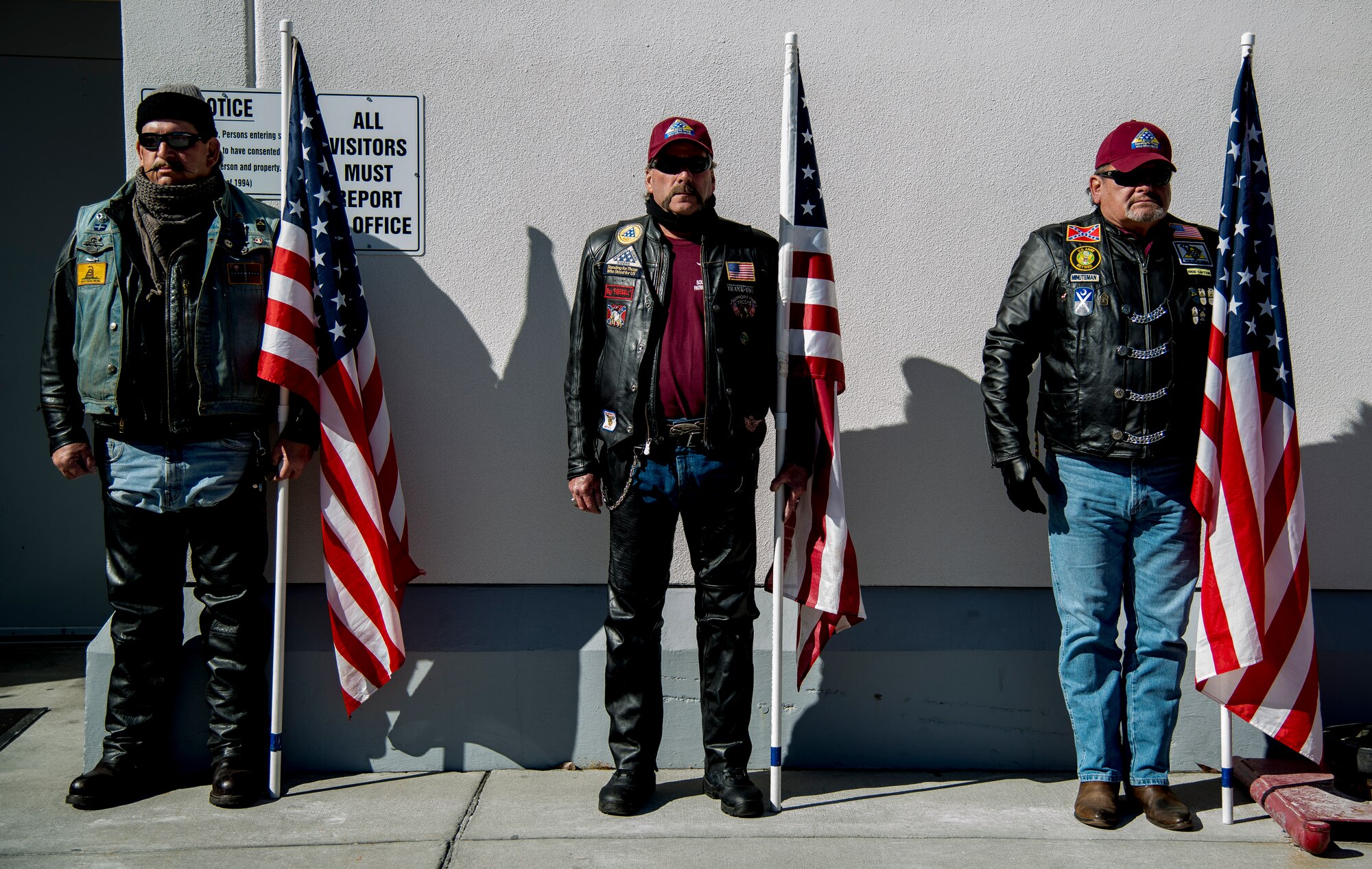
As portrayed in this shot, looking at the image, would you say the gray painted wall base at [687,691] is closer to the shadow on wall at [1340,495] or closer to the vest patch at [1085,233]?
the shadow on wall at [1340,495]

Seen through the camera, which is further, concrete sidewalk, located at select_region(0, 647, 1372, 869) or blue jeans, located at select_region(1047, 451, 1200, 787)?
blue jeans, located at select_region(1047, 451, 1200, 787)

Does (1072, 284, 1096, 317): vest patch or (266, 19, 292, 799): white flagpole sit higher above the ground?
(1072, 284, 1096, 317): vest patch

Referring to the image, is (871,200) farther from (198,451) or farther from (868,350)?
(198,451)

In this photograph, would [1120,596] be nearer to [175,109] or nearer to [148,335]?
[148,335]

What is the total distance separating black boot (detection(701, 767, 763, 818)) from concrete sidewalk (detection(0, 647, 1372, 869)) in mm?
43

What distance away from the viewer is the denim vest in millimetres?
3889

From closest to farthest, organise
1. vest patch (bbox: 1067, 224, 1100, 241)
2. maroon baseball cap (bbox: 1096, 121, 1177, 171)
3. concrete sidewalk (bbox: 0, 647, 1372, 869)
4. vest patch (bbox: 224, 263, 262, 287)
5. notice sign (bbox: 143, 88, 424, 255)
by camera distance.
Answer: concrete sidewalk (bbox: 0, 647, 1372, 869) < maroon baseball cap (bbox: 1096, 121, 1177, 171) < vest patch (bbox: 1067, 224, 1100, 241) < vest patch (bbox: 224, 263, 262, 287) < notice sign (bbox: 143, 88, 424, 255)

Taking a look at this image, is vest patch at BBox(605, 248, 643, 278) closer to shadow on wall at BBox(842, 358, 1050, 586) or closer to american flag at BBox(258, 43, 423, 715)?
american flag at BBox(258, 43, 423, 715)

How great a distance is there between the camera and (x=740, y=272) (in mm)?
3928

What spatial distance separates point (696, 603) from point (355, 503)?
1.26m

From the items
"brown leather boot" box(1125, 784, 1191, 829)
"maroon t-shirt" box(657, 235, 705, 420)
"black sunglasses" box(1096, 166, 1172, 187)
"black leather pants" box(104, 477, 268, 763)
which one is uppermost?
"black sunglasses" box(1096, 166, 1172, 187)

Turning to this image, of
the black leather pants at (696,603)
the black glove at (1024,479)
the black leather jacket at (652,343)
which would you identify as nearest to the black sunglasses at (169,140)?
the black leather jacket at (652,343)

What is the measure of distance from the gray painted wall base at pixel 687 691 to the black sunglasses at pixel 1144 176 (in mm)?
1658

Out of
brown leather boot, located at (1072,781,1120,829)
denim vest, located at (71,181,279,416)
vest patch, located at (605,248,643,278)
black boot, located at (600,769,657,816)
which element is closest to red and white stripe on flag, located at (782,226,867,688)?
vest patch, located at (605,248,643,278)
